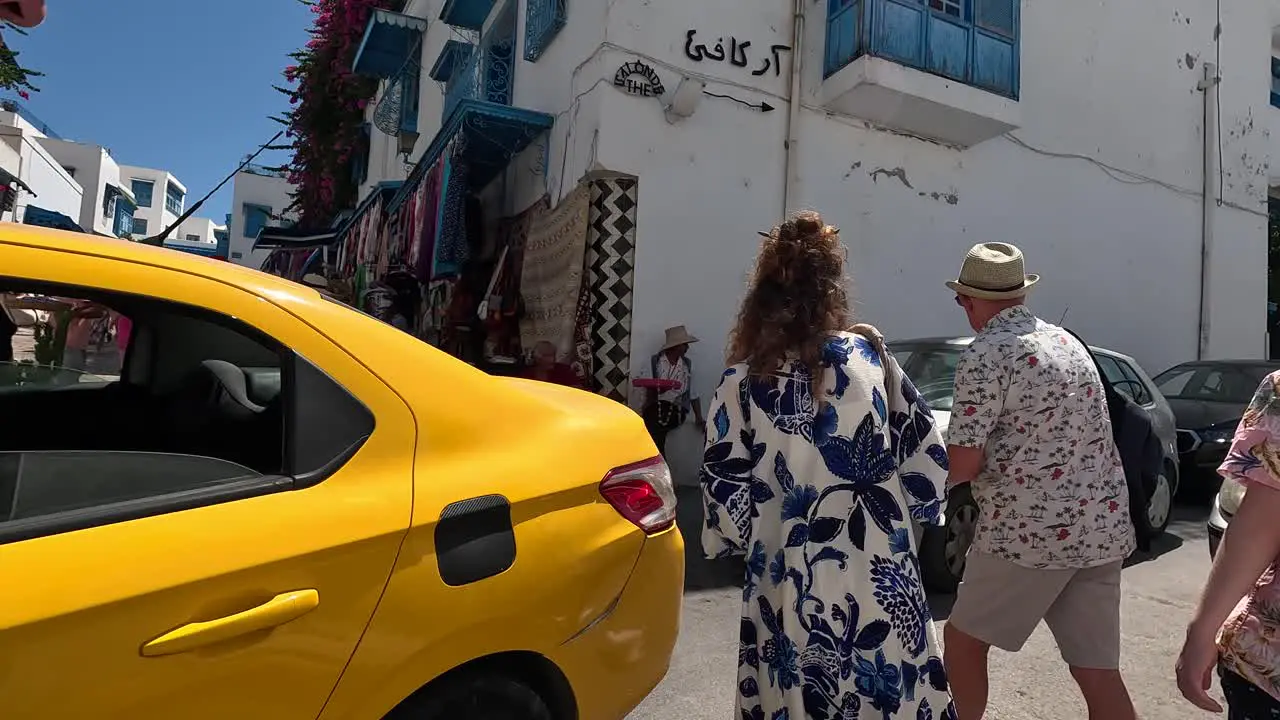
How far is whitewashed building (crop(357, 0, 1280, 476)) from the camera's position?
7543mm

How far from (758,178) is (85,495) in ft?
23.9

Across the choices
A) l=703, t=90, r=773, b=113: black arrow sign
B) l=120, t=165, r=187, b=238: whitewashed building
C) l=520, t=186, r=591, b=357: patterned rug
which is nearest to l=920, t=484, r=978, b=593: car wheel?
l=520, t=186, r=591, b=357: patterned rug

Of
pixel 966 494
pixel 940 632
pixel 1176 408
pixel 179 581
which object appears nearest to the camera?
pixel 179 581

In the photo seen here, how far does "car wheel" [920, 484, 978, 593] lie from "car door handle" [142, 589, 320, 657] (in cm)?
358

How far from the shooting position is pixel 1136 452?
250 centimetres

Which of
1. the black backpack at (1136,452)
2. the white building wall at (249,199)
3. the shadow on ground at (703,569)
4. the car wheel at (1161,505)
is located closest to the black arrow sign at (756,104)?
the shadow on ground at (703,569)

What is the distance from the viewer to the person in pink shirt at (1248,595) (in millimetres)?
1405

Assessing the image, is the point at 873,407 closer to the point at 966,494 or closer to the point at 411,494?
the point at 411,494

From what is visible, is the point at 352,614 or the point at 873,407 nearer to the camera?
the point at 352,614

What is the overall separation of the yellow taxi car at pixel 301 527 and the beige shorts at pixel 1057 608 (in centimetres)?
104

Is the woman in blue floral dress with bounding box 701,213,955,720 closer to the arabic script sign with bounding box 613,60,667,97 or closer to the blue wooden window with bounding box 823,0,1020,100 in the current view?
the arabic script sign with bounding box 613,60,667,97

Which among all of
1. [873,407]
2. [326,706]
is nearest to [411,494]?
[326,706]

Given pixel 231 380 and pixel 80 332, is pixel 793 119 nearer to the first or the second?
pixel 231 380

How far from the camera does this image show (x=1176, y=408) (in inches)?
310
